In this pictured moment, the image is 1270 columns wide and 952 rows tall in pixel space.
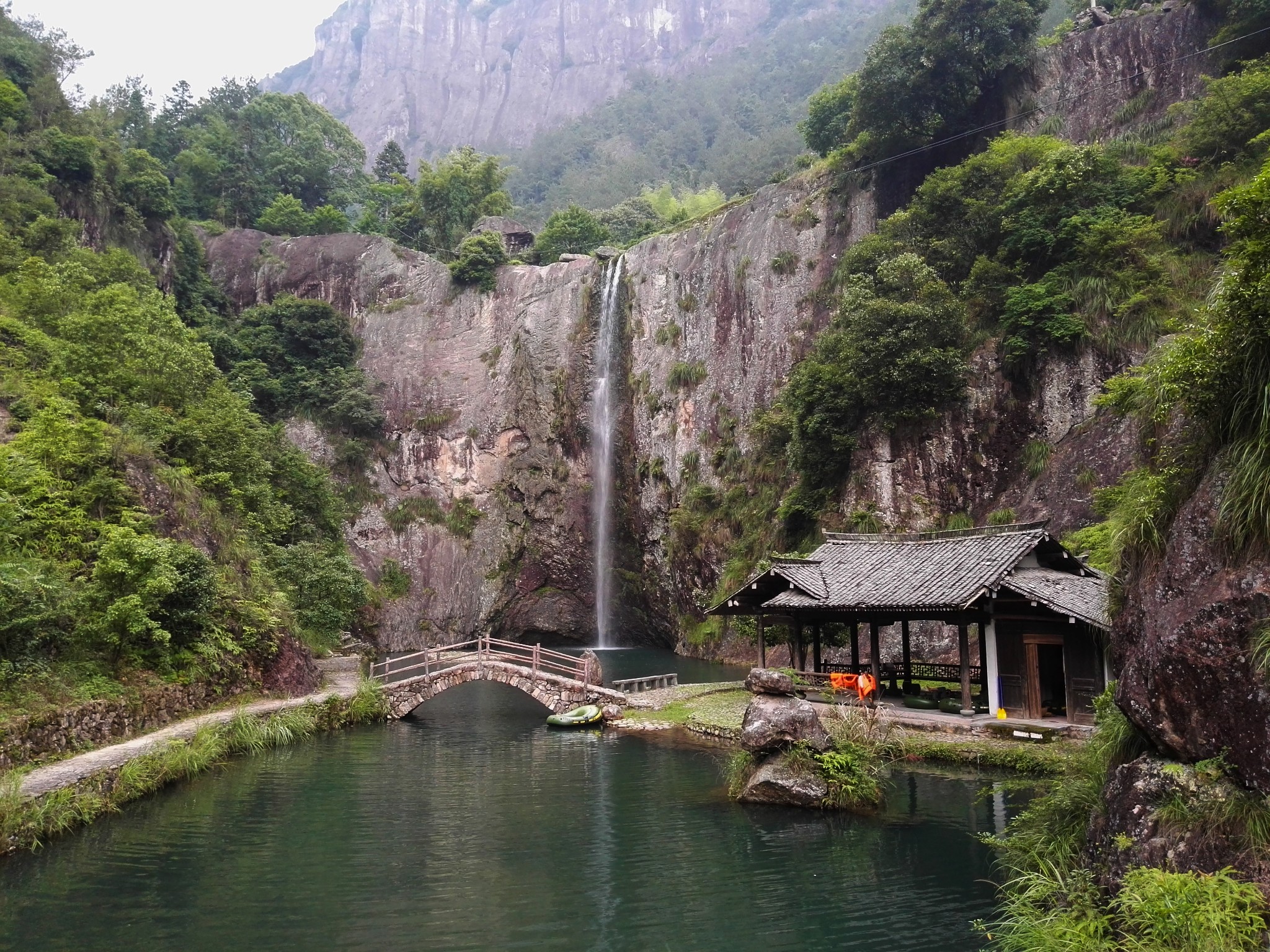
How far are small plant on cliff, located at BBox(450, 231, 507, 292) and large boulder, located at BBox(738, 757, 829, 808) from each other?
3835 cm

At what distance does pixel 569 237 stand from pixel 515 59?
265 ft

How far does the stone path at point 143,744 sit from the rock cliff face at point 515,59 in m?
102

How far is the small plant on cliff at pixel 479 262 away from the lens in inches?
1843

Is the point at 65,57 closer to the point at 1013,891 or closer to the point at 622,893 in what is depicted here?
the point at 622,893

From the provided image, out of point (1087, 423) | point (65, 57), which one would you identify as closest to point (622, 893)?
point (1087, 423)

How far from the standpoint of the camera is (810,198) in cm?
3788

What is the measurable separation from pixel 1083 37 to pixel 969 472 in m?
19.1

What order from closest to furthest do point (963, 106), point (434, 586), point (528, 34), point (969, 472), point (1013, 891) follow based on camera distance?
point (1013, 891)
point (969, 472)
point (963, 106)
point (434, 586)
point (528, 34)

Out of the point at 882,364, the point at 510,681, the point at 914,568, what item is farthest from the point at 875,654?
the point at 882,364

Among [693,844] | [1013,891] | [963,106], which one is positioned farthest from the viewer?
[963,106]

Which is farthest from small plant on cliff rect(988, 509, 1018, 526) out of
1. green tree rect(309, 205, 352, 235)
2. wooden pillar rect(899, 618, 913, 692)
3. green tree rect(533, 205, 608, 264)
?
green tree rect(309, 205, 352, 235)

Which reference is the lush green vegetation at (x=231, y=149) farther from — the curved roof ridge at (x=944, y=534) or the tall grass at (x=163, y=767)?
the curved roof ridge at (x=944, y=534)

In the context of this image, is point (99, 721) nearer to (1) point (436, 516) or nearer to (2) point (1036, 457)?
(2) point (1036, 457)

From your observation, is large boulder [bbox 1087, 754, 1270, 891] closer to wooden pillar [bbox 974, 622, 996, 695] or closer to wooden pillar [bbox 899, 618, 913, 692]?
wooden pillar [bbox 974, 622, 996, 695]
